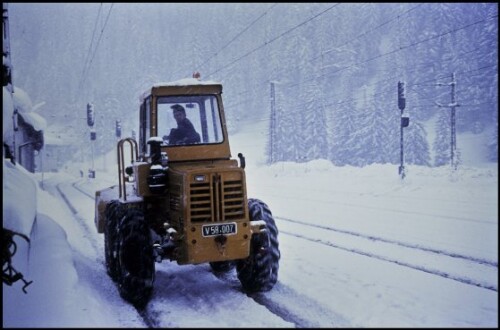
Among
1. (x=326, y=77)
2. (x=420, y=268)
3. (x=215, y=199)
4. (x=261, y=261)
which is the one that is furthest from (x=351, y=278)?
(x=326, y=77)

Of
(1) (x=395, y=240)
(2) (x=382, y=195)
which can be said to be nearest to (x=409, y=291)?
(1) (x=395, y=240)

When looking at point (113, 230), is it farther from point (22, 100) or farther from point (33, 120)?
point (33, 120)

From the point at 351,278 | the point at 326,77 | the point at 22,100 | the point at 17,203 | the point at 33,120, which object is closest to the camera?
the point at 17,203

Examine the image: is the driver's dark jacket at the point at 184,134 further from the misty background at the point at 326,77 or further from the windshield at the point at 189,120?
the misty background at the point at 326,77

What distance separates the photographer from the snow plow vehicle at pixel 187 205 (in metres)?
5.59

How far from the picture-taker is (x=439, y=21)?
3828 centimetres

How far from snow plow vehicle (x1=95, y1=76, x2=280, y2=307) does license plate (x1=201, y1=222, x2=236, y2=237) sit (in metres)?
0.01

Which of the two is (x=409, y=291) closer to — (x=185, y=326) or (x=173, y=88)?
(x=185, y=326)

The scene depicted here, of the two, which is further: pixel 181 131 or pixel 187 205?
pixel 181 131

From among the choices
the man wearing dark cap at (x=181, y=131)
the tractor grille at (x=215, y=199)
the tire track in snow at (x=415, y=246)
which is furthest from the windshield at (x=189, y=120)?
the tire track in snow at (x=415, y=246)

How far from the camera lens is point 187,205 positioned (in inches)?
219

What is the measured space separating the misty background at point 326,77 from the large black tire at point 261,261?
41.0ft

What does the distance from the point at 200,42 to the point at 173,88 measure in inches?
676

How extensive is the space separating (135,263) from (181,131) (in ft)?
6.46
